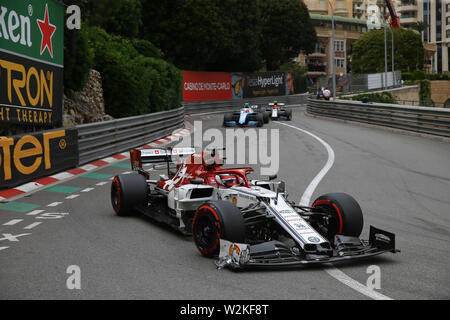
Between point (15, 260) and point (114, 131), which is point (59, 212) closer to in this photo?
point (15, 260)

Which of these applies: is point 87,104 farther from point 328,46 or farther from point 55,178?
point 328,46

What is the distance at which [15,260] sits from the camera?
725cm

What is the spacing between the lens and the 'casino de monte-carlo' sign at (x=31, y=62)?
13.3m

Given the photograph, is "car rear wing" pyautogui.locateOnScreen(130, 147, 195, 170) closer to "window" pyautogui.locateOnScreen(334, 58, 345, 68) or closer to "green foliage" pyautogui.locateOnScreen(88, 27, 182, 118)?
"green foliage" pyautogui.locateOnScreen(88, 27, 182, 118)

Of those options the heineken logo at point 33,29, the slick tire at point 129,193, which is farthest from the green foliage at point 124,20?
the slick tire at point 129,193

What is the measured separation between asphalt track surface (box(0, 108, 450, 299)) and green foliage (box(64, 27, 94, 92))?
5.36 meters

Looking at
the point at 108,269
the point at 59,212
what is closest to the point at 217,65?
the point at 59,212

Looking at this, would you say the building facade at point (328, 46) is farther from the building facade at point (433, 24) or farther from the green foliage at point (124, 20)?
the green foliage at point (124, 20)

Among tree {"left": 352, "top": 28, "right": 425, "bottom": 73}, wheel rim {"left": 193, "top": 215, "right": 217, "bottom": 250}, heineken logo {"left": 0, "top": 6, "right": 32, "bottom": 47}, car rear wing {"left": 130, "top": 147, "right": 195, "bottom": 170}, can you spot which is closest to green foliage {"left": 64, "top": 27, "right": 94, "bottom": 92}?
heineken logo {"left": 0, "top": 6, "right": 32, "bottom": 47}

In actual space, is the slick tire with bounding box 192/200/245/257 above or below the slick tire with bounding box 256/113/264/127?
below

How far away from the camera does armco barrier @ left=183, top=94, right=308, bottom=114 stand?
143 feet

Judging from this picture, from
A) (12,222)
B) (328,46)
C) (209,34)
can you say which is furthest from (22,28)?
(328,46)

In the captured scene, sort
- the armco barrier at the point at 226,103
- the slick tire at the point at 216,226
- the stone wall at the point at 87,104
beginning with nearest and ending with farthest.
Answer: the slick tire at the point at 216,226
the stone wall at the point at 87,104
the armco barrier at the point at 226,103
